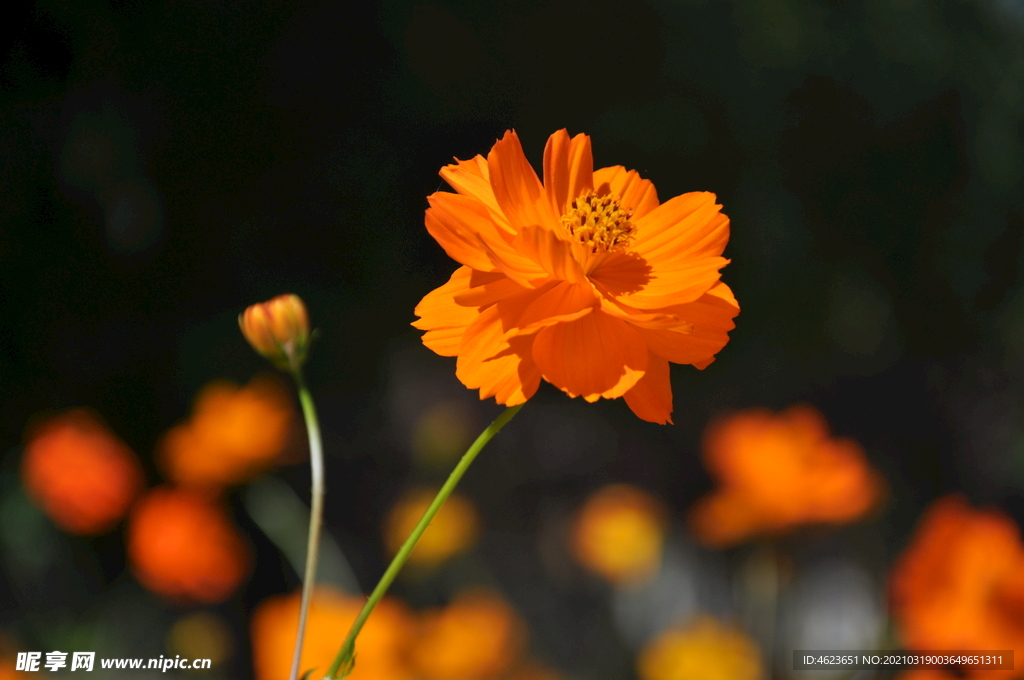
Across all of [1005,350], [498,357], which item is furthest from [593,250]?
[1005,350]

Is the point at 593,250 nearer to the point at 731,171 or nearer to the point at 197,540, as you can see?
the point at 197,540

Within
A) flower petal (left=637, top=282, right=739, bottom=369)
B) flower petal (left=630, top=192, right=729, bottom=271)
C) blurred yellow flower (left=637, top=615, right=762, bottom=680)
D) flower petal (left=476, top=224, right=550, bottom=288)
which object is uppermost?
flower petal (left=630, top=192, right=729, bottom=271)

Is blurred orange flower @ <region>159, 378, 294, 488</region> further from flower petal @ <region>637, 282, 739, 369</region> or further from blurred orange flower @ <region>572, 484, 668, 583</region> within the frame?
flower petal @ <region>637, 282, 739, 369</region>

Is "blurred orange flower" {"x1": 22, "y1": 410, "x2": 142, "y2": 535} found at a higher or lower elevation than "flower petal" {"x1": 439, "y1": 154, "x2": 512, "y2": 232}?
lower

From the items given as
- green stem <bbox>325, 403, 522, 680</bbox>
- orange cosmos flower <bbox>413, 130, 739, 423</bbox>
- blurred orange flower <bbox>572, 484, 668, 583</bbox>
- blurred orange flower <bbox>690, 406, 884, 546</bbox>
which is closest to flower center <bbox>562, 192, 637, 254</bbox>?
orange cosmos flower <bbox>413, 130, 739, 423</bbox>

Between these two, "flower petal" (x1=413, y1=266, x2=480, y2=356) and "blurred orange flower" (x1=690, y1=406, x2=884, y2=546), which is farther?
"blurred orange flower" (x1=690, y1=406, x2=884, y2=546)

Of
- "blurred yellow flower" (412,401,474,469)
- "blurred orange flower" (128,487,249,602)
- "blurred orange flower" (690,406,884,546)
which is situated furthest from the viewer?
"blurred yellow flower" (412,401,474,469)
